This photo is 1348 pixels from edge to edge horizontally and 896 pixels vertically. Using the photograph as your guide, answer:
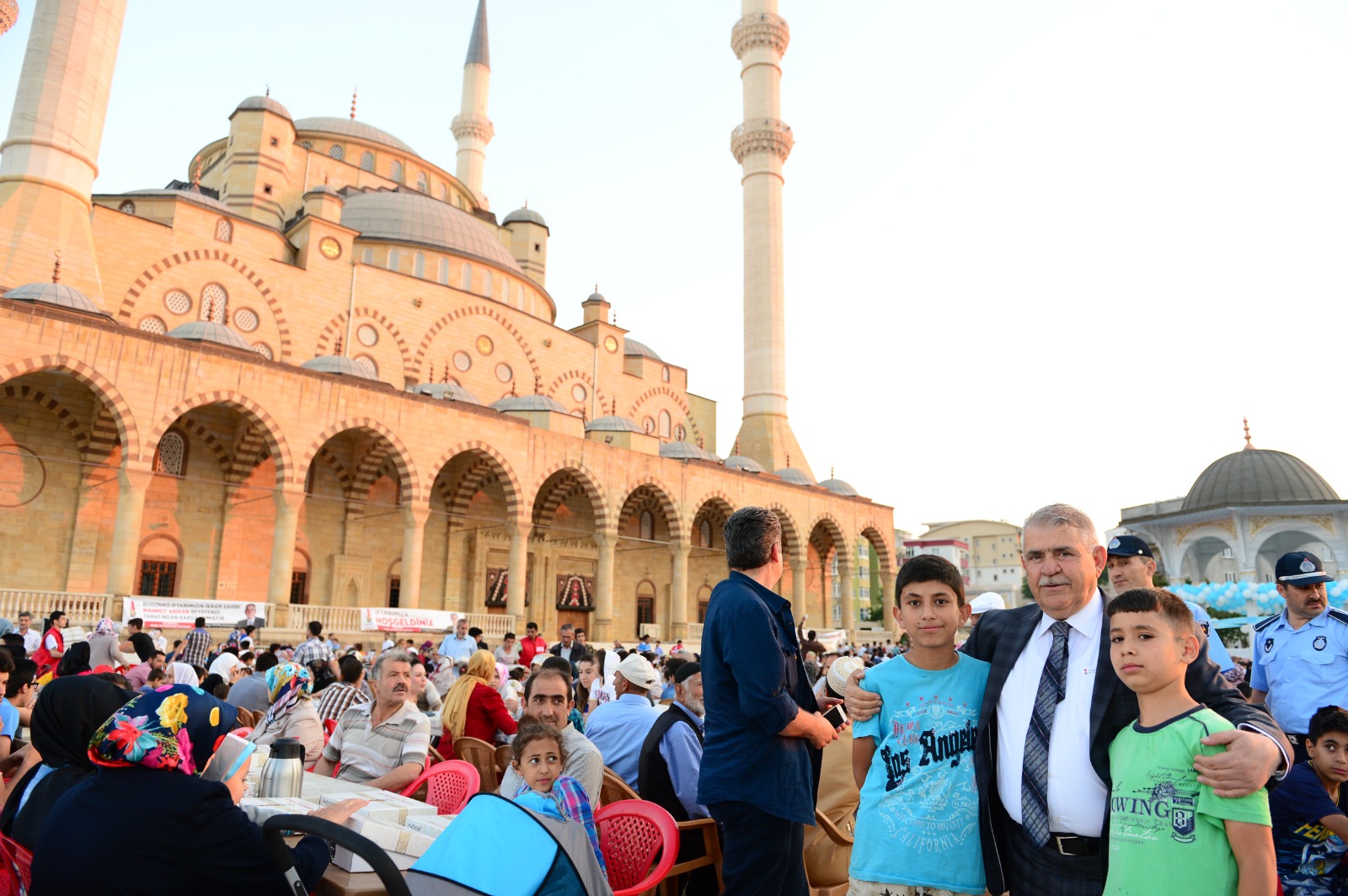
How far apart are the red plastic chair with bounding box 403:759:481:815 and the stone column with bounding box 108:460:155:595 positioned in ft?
38.7

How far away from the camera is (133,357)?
12992 millimetres

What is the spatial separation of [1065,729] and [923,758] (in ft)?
1.19

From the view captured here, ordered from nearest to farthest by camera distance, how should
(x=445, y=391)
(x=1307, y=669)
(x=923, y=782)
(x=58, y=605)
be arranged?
(x=923, y=782)
(x=1307, y=669)
(x=58, y=605)
(x=445, y=391)

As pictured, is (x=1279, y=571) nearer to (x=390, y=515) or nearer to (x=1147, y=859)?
(x=1147, y=859)

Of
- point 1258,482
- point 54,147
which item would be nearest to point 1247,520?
point 1258,482

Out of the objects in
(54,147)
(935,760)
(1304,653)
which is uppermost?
(54,147)

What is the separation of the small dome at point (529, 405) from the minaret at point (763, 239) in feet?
28.2

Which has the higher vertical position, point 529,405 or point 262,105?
point 262,105

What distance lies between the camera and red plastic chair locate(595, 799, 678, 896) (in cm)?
264

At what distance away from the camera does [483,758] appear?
12.9 ft

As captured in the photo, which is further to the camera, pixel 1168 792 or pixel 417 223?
pixel 417 223

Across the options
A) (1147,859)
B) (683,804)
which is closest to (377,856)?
(1147,859)

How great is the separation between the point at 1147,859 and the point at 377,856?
5.00 feet

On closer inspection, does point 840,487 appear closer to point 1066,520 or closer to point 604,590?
point 604,590
